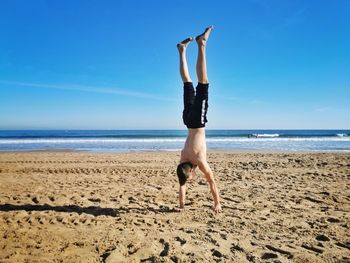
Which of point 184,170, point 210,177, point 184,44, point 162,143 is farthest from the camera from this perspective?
point 162,143

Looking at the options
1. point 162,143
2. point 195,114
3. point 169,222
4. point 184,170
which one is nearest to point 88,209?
point 169,222

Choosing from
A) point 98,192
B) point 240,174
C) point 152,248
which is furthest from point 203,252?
point 240,174

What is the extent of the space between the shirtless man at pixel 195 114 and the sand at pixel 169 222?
882 millimetres

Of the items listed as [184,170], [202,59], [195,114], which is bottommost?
[184,170]

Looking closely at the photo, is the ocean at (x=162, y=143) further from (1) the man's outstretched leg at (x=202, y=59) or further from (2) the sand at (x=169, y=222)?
(1) the man's outstretched leg at (x=202, y=59)

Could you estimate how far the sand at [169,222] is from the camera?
143 inches

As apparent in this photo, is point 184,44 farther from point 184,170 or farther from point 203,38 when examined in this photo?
point 184,170

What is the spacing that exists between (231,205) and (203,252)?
8.05 ft

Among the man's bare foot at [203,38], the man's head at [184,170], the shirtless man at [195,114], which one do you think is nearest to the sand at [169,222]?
the man's head at [184,170]

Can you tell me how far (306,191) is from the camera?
739 cm

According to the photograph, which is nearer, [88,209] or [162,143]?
[88,209]

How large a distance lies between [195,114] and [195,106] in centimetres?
15

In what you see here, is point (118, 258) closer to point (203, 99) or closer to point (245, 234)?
point (245, 234)

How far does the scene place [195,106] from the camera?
15.9ft
